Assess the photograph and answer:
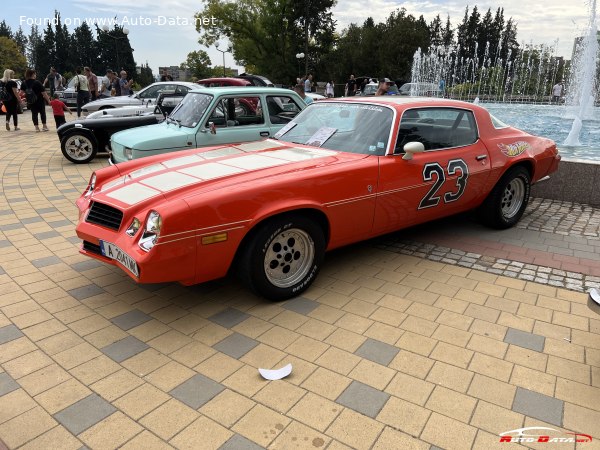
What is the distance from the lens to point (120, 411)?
2494 mm

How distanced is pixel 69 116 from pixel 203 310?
1878 cm

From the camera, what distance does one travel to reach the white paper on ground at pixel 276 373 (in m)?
2.78

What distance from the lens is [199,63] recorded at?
7875 centimetres

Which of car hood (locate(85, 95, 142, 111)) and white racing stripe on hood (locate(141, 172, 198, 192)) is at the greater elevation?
car hood (locate(85, 95, 142, 111))

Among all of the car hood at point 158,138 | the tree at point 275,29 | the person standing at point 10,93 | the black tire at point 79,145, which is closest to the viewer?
the car hood at point 158,138

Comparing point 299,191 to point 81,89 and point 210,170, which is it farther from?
point 81,89

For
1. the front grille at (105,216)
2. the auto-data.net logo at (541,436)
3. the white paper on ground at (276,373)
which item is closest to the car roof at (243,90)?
the front grille at (105,216)

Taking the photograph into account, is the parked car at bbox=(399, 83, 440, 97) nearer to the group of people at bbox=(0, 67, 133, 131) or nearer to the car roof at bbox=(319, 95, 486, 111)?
the group of people at bbox=(0, 67, 133, 131)

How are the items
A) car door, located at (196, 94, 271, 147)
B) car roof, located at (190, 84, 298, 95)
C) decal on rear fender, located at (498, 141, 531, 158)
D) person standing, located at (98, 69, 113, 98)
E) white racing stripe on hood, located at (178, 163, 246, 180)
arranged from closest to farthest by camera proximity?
1. white racing stripe on hood, located at (178, 163, 246, 180)
2. decal on rear fender, located at (498, 141, 531, 158)
3. car door, located at (196, 94, 271, 147)
4. car roof, located at (190, 84, 298, 95)
5. person standing, located at (98, 69, 113, 98)

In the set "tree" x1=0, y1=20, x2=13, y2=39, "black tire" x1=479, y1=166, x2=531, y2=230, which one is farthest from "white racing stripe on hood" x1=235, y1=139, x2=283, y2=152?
"tree" x1=0, y1=20, x2=13, y2=39

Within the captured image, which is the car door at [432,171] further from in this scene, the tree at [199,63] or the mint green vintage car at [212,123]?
the tree at [199,63]

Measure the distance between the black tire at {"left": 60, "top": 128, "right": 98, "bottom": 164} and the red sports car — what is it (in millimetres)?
5733

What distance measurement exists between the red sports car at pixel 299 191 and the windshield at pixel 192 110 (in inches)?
94.2

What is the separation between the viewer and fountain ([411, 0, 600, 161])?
38.1 feet
